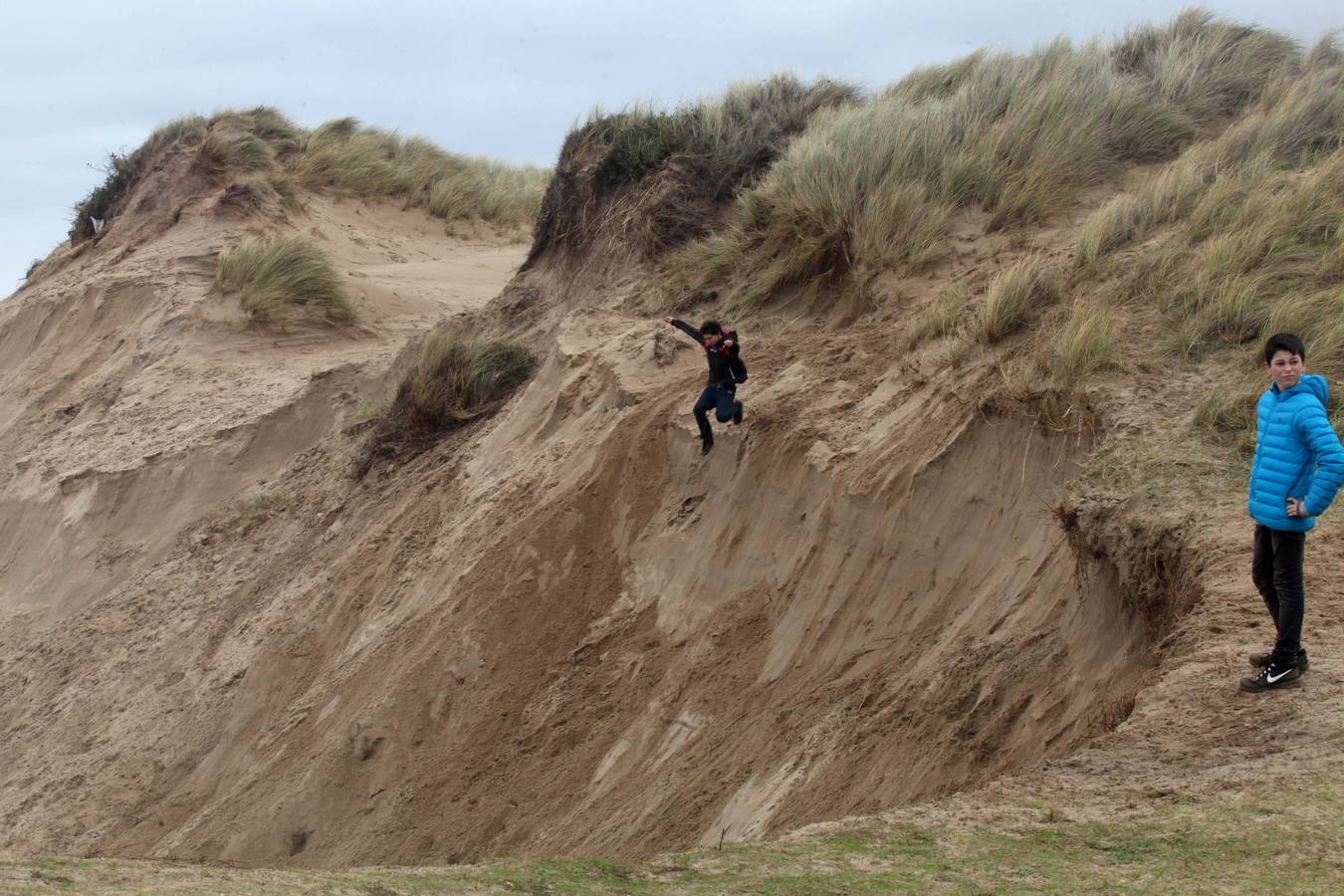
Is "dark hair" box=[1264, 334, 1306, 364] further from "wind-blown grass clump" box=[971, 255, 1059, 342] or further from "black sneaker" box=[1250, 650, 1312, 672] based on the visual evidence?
"wind-blown grass clump" box=[971, 255, 1059, 342]

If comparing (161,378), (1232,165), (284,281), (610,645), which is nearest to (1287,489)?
(610,645)

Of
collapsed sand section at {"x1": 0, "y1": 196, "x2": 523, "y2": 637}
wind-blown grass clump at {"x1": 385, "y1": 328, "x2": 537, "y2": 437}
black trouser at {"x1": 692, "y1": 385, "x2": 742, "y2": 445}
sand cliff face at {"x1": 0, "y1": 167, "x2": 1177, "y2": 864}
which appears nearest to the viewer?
sand cliff face at {"x1": 0, "y1": 167, "x2": 1177, "y2": 864}

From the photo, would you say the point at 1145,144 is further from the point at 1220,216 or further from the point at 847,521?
the point at 847,521

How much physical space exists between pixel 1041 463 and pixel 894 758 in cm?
180

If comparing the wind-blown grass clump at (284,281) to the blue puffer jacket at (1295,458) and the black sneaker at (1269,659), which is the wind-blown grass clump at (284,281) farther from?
the black sneaker at (1269,659)

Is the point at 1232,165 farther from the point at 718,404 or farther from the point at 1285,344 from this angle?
the point at 1285,344

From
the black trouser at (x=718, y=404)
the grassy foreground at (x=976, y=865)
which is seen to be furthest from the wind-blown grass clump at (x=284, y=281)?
the grassy foreground at (x=976, y=865)

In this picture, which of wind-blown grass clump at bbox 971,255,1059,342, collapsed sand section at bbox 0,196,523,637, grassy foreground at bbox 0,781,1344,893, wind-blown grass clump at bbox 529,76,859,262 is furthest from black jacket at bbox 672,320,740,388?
collapsed sand section at bbox 0,196,523,637

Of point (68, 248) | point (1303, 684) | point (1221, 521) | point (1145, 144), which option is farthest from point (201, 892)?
point (68, 248)

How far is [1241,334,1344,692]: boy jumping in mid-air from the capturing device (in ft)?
15.9

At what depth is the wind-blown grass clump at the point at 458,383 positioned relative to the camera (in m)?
11.8

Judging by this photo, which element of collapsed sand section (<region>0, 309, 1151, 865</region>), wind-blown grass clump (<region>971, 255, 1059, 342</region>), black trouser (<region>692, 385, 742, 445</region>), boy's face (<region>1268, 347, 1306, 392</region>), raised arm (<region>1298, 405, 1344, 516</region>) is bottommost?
collapsed sand section (<region>0, 309, 1151, 865</region>)

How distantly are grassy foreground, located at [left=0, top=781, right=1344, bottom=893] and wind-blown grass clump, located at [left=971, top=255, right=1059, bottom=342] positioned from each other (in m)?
3.96

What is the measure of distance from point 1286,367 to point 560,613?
512 centimetres
